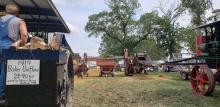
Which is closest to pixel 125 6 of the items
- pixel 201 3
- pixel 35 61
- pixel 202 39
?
pixel 201 3

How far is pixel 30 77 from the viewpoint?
6.70 m

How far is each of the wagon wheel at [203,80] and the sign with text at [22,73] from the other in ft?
29.6

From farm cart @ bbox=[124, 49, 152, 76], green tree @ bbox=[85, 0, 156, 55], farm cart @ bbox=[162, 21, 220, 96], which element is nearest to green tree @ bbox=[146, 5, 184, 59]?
green tree @ bbox=[85, 0, 156, 55]

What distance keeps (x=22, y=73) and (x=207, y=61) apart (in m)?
10.8

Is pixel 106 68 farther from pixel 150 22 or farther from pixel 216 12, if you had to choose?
pixel 150 22

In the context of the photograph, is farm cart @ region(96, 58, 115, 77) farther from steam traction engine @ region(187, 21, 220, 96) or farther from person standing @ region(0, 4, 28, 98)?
person standing @ region(0, 4, 28, 98)

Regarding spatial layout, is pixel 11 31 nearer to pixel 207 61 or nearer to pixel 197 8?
pixel 207 61

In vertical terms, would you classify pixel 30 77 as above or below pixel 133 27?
below

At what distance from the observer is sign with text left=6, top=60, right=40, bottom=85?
666 cm

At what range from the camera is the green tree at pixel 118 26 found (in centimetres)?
8075

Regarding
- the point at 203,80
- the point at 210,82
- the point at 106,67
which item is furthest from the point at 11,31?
the point at 106,67

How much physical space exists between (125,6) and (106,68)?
47.0 metres

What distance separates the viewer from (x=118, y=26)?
81.9 meters

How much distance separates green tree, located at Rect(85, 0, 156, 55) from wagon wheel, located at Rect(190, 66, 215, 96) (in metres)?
63.1
